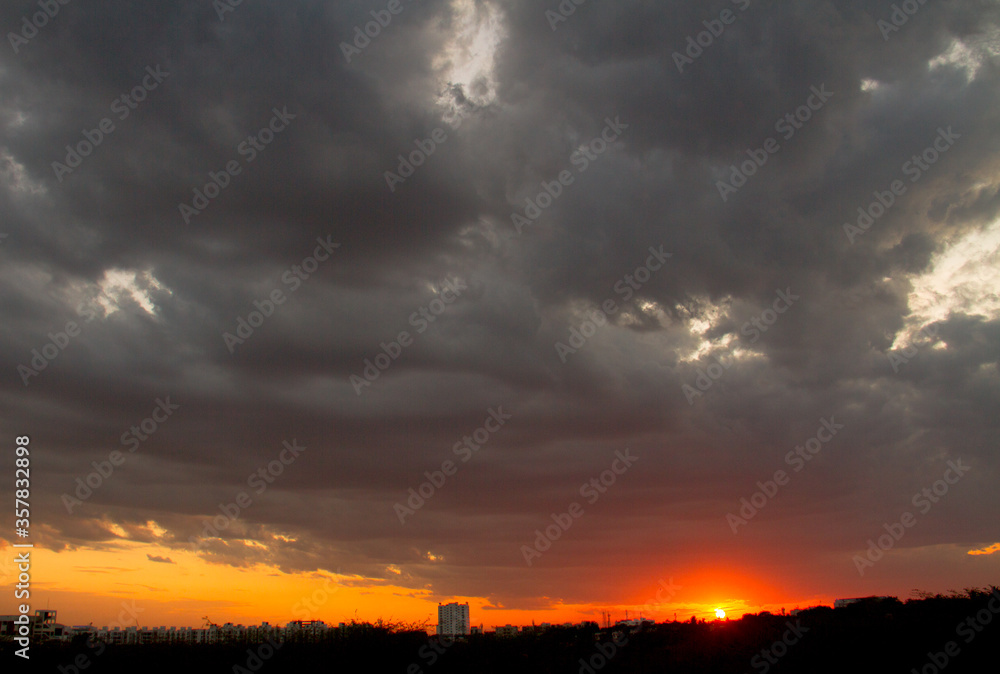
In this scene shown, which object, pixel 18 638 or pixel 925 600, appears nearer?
pixel 18 638

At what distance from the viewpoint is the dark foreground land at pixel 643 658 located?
84.5 ft

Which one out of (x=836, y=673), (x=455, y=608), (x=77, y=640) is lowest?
(x=836, y=673)

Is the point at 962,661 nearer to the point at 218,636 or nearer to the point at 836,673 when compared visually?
the point at 836,673

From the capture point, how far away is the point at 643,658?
4012 centimetres

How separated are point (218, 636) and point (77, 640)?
616 cm

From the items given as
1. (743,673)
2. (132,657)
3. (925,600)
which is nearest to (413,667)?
(132,657)

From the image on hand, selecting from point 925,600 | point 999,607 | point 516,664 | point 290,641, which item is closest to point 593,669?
point 516,664

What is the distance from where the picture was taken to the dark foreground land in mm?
25750

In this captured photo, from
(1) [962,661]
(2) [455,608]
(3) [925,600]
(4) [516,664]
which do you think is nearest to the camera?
(1) [962,661]

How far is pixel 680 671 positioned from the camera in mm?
33938

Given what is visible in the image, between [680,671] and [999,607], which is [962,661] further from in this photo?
[680,671]

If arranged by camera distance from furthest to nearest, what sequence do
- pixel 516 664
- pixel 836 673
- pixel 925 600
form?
pixel 925 600
pixel 516 664
pixel 836 673

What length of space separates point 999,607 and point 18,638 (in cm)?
4144

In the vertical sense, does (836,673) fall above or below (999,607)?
below
